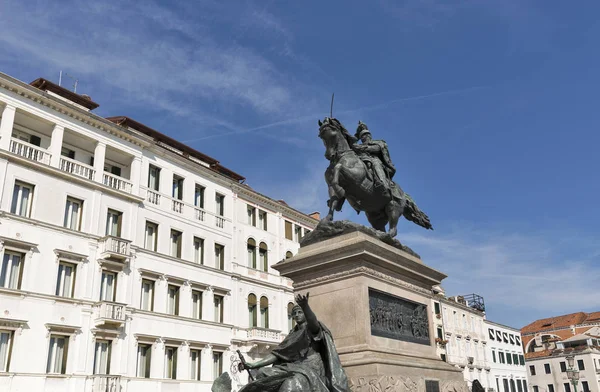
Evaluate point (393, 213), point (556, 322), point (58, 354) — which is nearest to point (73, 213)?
point (58, 354)

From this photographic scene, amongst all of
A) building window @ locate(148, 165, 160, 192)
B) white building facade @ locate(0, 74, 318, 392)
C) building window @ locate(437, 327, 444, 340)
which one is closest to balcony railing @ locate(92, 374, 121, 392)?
white building facade @ locate(0, 74, 318, 392)

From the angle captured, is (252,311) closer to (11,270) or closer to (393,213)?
(11,270)

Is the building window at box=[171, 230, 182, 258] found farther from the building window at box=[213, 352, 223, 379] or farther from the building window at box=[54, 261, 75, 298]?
the building window at box=[54, 261, 75, 298]

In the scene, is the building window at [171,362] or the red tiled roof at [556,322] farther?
the red tiled roof at [556,322]

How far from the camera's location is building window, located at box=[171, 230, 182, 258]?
35812 millimetres

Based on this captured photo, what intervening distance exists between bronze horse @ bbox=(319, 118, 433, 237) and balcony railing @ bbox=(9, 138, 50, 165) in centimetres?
2342

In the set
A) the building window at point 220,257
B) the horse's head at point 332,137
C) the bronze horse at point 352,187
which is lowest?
the bronze horse at point 352,187

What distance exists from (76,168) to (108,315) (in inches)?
322

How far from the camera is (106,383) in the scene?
1126 inches

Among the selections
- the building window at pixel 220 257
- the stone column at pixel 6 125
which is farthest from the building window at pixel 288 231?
the stone column at pixel 6 125

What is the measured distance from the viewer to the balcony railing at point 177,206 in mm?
36344

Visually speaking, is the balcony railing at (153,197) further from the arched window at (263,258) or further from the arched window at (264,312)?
the arched window at (264,312)

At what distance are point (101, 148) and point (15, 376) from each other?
1293 cm

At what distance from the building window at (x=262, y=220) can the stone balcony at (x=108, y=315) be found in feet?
48.0
